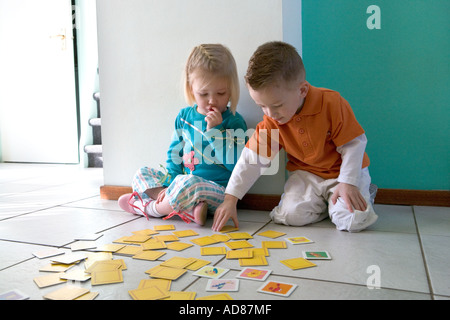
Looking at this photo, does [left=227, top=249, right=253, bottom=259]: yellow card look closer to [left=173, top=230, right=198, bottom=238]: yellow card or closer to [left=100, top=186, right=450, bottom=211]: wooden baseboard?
[left=173, top=230, right=198, bottom=238]: yellow card

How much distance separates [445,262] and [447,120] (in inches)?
34.7

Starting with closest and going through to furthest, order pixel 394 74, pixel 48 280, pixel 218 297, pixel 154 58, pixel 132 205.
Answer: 1. pixel 218 297
2. pixel 48 280
3. pixel 132 205
4. pixel 394 74
5. pixel 154 58

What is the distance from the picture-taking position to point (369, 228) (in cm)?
133

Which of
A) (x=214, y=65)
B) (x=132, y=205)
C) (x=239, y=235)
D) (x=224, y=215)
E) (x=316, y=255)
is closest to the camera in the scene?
(x=316, y=255)

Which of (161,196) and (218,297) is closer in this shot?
(218,297)

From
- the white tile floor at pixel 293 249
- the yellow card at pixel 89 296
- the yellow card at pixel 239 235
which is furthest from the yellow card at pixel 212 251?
the yellow card at pixel 89 296

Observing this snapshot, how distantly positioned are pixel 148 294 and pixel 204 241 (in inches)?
15.5

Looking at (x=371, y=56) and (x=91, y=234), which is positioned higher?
(x=371, y=56)

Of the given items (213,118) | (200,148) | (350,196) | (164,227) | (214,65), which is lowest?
(164,227)

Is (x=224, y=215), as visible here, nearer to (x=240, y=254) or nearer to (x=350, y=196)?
(x=240, y=254)

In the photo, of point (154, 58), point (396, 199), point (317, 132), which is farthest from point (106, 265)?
point (396, 199)

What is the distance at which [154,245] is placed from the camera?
3.87 feet
